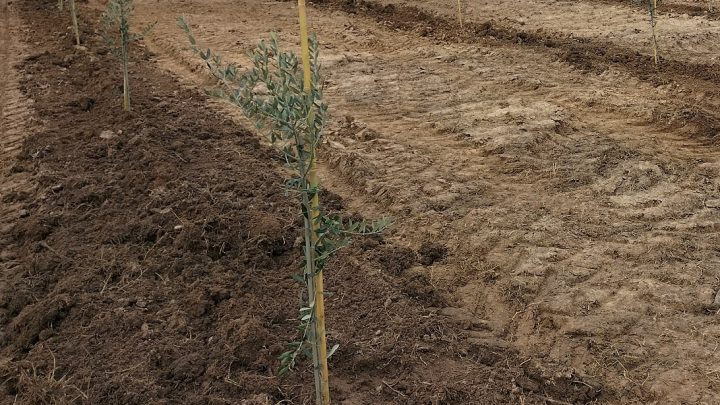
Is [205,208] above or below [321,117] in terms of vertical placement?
below

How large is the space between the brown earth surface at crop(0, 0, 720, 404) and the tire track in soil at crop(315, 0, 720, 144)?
6 cm

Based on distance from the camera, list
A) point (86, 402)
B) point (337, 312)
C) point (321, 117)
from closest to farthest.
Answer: point (321, 117), point (86, 402), point (337, 312)

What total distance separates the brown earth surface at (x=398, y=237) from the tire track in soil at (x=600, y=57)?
56mm

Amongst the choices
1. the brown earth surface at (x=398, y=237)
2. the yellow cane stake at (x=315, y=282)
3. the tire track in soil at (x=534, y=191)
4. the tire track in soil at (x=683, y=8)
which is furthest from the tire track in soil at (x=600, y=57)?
the yellow cane stake at (x=315, y=282)

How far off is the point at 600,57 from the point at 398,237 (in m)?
5.42

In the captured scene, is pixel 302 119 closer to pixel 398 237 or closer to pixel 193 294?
pixel 193 294

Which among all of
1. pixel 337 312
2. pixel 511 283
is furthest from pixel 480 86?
pixel 337 312

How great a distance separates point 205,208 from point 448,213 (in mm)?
1945

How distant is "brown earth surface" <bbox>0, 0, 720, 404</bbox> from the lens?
11.6ft

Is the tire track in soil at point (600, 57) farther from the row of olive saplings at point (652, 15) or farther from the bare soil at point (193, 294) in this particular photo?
the bare soil at point (193, 294)

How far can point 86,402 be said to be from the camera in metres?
3.31

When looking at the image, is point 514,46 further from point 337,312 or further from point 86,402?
point 86,402

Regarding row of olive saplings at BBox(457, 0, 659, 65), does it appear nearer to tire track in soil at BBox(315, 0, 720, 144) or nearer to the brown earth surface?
tire track in soil at BBox(315, 0, 720, 144)

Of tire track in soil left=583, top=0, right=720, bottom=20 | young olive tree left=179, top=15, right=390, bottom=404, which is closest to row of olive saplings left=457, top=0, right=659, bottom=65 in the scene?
tire track in soil left=583, top=0, right=720, bottom=20
